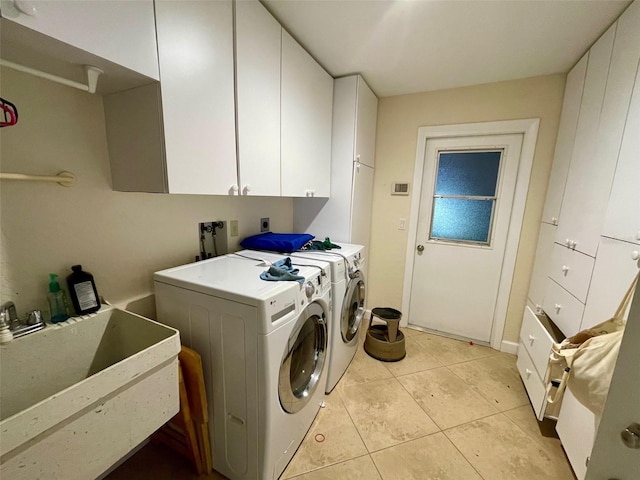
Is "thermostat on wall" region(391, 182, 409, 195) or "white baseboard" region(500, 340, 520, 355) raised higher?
"thermostat on wall" region(391, 182, 409, 195)

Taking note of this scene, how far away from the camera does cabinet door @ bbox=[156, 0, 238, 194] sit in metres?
0.93

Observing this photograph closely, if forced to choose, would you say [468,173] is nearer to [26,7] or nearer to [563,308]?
[563,308]

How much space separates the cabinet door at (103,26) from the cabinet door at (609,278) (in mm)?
1972

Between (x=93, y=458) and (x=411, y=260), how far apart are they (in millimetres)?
2466

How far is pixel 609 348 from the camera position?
95 centimetres

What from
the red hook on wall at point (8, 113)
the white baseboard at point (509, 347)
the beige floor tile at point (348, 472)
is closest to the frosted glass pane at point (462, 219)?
the white baseboard at point (509, 347)

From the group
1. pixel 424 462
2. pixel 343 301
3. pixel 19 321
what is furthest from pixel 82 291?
pixel 424 462

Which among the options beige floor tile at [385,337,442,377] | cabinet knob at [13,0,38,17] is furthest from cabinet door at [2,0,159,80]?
beige floor tile at [385,337,442,377]

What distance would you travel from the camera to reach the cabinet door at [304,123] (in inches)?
61.7

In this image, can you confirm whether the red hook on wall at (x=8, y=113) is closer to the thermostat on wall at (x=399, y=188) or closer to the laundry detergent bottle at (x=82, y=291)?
the laundry detergent bottle at (x=82, y=291)

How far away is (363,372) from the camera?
2016 mm

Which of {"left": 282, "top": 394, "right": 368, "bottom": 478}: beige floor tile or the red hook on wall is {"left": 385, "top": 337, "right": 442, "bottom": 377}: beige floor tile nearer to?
{"left": 282, "top": 394, "right": 368, "bottom": 478}: beige floor tile

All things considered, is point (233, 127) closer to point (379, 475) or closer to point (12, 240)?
point (12, 240)

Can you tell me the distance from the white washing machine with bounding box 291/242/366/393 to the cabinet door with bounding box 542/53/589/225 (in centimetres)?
143
